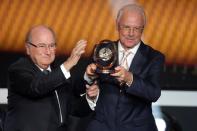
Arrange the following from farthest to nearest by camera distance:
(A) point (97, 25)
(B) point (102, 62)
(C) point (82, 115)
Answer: (A) point (97, 25) < (C) point (82, 115) < (B) point (102, 62)

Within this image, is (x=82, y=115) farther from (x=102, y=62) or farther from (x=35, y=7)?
(x=35, y=7)

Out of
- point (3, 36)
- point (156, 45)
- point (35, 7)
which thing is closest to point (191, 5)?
point (156, 45)

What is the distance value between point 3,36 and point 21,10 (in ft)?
0.70

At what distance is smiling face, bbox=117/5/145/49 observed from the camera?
247 centimetres

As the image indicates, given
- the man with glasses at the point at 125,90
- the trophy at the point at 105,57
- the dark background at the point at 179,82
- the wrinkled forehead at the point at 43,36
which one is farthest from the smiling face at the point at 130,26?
the dark background at the point at 179,82

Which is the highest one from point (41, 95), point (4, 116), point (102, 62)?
point (102, 62)

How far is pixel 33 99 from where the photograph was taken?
8.20ft

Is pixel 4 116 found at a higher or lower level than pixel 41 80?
lower

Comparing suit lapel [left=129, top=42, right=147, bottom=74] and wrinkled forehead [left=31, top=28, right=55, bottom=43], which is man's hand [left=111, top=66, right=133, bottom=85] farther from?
wrinkled forehead [left=31, top=28, right=55, bottom=43]

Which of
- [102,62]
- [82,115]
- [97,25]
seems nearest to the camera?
[102,62]

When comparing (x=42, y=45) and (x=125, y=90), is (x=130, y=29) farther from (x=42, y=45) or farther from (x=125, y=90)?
(x=42, y=45)

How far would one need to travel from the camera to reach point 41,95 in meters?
2.47

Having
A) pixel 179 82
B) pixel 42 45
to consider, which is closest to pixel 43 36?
pixel 42 45

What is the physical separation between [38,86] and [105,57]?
0.31 m
